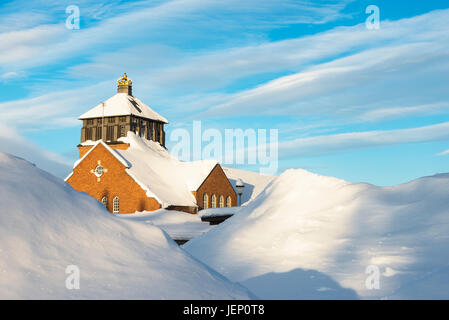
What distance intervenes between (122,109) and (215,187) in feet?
40.9

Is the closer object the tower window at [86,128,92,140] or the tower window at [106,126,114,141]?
the tower window at [106,126,114,141]

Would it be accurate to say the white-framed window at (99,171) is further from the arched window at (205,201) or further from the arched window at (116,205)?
the arched window at (205,201)

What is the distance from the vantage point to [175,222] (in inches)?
1355

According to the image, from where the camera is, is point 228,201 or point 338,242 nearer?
point 338,242

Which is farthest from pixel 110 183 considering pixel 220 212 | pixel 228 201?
pixel 220 212

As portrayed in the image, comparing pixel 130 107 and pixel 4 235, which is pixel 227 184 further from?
pixel 4 235

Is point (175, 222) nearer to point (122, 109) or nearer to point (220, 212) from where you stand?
point (220, 212)

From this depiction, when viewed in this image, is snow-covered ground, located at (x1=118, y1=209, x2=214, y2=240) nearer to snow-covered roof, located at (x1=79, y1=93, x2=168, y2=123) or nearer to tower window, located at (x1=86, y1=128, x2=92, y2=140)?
snow-covered roof, located at (x1=79, y1=93, x2=168, y2=123)

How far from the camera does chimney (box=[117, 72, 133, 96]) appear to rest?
55.3 meters

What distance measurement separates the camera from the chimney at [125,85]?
181 feet

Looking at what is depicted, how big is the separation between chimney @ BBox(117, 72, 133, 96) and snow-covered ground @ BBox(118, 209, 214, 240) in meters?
22.1

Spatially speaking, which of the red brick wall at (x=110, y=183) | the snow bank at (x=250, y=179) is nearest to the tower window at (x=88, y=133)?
the red brick wall at (x=110, y=183)

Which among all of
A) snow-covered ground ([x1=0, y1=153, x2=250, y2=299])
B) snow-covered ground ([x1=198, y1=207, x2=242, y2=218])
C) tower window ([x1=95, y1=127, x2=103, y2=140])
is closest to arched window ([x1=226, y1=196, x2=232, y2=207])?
tower window ([x1=95, y1=127, x2=103, y2=140])

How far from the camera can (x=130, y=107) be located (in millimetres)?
50250
